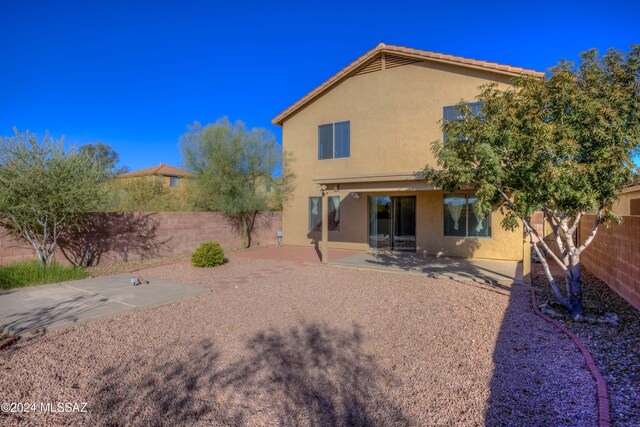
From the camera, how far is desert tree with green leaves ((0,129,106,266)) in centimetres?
905

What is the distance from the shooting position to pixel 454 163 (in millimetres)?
7191

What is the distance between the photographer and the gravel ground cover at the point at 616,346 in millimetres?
3531

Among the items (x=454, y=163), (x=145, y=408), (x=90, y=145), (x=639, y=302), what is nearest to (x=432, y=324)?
(x=454, y=163)

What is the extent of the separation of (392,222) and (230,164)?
7.38m

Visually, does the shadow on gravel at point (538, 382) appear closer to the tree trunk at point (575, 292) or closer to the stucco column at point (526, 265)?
the tree trunk at point (575, 292)

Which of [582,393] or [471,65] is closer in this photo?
[582,393]

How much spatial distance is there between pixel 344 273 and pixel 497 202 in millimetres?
4847

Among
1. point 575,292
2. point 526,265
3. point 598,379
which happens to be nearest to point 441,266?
point 526,265

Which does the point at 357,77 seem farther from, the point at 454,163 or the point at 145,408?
the point at 145,408

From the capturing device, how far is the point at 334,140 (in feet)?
52.7

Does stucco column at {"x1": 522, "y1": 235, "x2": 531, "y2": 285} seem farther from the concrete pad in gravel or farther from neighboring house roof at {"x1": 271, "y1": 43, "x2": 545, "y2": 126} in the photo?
the concrete pad in gravel

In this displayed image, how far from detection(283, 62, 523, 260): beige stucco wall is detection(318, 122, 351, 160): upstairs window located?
0.24 metres

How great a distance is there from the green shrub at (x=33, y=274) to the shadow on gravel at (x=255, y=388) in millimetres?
6471

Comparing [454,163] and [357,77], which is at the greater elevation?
[357,77]
